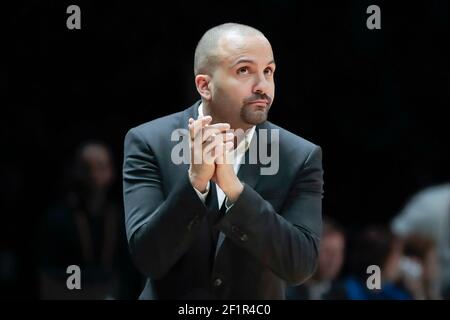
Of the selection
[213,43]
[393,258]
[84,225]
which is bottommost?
[393,258]

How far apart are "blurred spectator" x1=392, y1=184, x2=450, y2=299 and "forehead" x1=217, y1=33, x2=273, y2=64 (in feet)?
9.61

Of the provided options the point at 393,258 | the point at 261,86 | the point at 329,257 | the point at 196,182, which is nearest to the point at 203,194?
the point at 196,182

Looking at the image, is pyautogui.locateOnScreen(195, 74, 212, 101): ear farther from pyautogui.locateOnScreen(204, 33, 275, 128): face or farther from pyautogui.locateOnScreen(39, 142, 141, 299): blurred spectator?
pyautogui.locateOnScreen(39, 142, 141, 299): blurred spectator

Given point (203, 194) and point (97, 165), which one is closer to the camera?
point (203, 194)

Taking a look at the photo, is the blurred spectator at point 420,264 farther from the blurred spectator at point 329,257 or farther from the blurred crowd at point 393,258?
the blurred spectator at point 329,257

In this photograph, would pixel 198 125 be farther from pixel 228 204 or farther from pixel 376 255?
pixel 376 255

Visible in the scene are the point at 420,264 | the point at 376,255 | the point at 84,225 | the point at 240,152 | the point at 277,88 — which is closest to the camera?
the point at 240,152

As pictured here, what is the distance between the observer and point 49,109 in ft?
16.4

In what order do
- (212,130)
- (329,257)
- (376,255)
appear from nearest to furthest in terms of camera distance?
1. (212,130)
2. (329,257)
3. (376,255)

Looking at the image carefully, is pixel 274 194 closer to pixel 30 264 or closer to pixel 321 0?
pixel 321 0

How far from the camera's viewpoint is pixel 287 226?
266 centimetres

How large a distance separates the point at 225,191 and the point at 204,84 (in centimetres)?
29

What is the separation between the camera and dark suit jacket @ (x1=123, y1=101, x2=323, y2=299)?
261 cm

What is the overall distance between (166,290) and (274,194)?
0.39 metres
